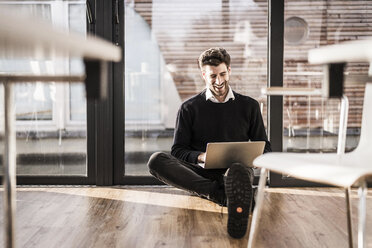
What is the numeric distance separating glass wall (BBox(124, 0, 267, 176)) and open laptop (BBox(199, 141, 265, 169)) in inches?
43.2

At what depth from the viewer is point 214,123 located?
9.08 feet

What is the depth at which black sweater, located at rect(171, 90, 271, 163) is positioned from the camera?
276cm

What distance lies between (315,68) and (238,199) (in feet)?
5.50

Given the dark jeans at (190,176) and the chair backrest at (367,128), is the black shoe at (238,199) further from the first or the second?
the chair backrest at (367,128)

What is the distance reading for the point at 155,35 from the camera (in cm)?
339

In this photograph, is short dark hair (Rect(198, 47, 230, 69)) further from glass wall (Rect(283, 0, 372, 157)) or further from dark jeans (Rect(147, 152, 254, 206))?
glass wall (Rect(283, 0, 372, 157))

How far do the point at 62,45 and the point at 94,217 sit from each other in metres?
1.80

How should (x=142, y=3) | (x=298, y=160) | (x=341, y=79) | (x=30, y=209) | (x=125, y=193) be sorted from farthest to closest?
(x=142, y=3)
(x=125, y=193)
(x=30, y=209)
(x=298, y=160)
(x=341, y=79)

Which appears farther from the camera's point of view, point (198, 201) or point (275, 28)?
point (275, 28)

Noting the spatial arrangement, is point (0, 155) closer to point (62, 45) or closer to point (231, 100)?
point (231, 100)

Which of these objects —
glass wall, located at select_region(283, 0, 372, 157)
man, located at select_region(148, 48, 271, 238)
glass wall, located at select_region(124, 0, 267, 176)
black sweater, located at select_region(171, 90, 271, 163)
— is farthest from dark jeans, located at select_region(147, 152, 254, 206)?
glass wall, located at select_region(283, 0, 372, 157)

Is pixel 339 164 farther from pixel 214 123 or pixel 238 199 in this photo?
pixel 214 123

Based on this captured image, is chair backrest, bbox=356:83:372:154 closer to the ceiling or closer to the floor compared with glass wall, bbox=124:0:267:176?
closer to the floor

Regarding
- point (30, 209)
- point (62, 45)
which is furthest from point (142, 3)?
point (62, 45)
